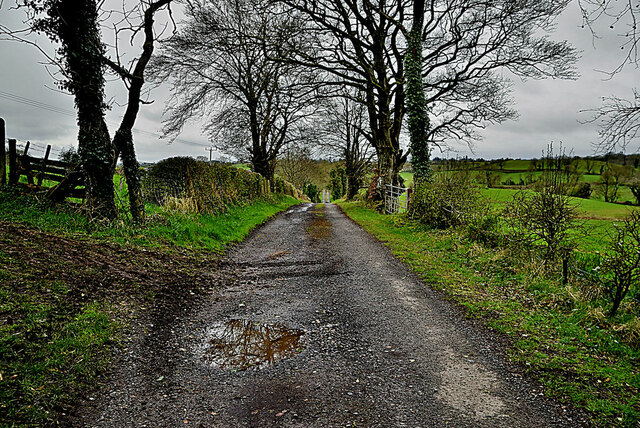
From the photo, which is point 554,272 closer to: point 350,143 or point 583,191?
point 583,191

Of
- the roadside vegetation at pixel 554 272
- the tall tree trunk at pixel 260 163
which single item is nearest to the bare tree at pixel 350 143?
the tall tree trunk at pixel 260 163

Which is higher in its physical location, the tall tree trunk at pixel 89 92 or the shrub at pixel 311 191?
the tall tree trunk at pixel 89 92

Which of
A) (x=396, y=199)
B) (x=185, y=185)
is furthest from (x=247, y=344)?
(x=396, y=199)

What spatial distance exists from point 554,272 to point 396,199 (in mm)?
10312

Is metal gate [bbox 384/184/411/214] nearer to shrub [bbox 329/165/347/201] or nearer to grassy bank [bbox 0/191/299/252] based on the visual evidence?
grassy bank [bbox 0/191/299/252]

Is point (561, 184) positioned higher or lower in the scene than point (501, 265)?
higher

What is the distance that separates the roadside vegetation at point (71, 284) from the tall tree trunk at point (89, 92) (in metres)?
0.65

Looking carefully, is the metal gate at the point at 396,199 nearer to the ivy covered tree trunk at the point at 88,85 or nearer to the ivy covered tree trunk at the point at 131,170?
the ivy covered tree trunk at the point at 131,170

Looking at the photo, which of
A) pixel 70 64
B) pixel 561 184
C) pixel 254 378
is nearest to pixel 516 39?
pixel 561 184

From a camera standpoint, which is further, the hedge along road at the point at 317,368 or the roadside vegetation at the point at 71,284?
the roadside vegetation at the point at 71,284

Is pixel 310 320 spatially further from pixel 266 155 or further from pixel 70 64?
pixel 266 155

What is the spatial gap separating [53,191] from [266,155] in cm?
1929

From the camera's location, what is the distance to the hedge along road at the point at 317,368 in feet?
9.59

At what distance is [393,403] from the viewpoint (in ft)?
10.1
